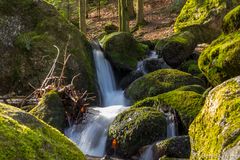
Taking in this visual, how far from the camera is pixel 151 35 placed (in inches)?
839

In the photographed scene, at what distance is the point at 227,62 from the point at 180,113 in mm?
1629

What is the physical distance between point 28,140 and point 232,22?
8.01m

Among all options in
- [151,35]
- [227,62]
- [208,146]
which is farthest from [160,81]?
[151,35]

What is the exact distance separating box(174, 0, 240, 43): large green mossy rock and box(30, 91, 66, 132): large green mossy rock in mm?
9821

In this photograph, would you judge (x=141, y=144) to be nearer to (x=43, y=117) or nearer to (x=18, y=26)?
(x=43, y=117)

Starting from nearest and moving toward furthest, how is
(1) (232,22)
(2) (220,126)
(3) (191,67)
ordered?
(2) (220,126), (1) (232,22), (3) (191,67)

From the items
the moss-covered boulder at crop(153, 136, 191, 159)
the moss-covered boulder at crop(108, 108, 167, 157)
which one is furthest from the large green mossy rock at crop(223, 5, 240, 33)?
the moss-covered boulder at crop(153, 136, 191, 159)

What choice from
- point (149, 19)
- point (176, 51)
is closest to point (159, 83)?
point (176, 51)

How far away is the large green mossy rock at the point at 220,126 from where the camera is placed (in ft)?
12.8

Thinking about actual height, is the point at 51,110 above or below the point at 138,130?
above

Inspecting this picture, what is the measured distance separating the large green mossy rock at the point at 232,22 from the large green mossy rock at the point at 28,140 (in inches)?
291

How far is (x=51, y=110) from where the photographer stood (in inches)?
368

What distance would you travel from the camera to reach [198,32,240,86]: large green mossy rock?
845 cm

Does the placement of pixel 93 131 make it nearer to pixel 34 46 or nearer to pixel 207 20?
pixel 34 46
